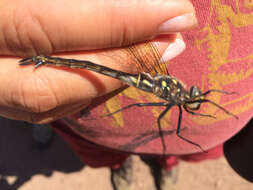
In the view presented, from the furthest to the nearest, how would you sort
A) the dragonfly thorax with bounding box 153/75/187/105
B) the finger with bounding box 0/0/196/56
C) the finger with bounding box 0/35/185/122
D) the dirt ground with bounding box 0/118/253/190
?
1. the dirt ground with bounding box 0/118/253/190
2. the dragonfly thorax with bounding box 153/75/187/105
3. the finger with bounding box 0/35/185/122
4. the finger with bounding box 0/0/196/56

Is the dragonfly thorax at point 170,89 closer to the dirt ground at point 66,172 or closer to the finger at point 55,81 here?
the finger at point 55,81

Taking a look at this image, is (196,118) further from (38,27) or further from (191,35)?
(38,27)

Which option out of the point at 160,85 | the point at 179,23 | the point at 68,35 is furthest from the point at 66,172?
the point at 179,23

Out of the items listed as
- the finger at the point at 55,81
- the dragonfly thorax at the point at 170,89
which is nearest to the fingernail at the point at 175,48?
the finger at the point at 55,81

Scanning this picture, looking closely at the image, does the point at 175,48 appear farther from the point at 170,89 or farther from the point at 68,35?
the point at 68,35

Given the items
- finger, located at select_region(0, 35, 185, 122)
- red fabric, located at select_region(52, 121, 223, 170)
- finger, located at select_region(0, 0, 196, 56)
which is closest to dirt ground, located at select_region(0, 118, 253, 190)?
red fabric, located at select_region(52, 121, 223, 170)

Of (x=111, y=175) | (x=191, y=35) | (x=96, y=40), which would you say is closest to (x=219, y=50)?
(x=191, y=35)

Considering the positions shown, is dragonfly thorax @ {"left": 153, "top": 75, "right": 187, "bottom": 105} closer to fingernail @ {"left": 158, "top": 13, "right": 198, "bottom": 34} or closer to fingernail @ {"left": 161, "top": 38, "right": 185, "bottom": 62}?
fingernail @ {"left": 161, "top": 38, "right": 185, "bottom": 62}
